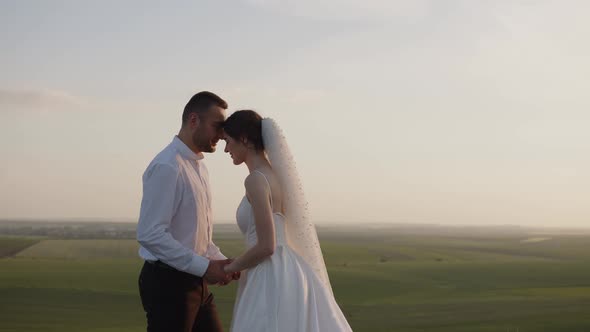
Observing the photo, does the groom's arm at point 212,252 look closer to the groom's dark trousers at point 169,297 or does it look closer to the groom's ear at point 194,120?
the groom's dark trousers at point 169,297

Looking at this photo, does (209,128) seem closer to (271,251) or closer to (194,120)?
(194,120)

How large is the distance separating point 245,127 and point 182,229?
2.72 ft

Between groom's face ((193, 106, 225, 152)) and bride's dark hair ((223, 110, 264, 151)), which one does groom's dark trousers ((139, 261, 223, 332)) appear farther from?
bride's dark hair ((223, 110, 264, 151))

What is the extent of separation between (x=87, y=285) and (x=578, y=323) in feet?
61.2

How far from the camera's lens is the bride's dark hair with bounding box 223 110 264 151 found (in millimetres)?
5359

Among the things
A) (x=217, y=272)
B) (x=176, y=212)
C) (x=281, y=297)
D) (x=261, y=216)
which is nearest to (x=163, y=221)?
(x=176, y=212)

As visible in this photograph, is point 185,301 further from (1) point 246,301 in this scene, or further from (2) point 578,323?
(2) point 578,323

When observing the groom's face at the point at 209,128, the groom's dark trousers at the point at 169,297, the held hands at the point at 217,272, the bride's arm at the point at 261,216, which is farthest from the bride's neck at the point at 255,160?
the groom's dark trousers at the point at 169,297

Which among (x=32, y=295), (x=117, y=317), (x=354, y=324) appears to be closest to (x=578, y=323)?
(x=354, y=324)

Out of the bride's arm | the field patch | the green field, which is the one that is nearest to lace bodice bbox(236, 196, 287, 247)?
the bride's arm

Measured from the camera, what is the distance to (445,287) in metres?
35.0

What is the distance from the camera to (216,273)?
541 cm

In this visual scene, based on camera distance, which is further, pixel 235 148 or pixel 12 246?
pixel 12 246

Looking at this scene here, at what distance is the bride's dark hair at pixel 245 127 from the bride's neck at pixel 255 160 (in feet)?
0.16
